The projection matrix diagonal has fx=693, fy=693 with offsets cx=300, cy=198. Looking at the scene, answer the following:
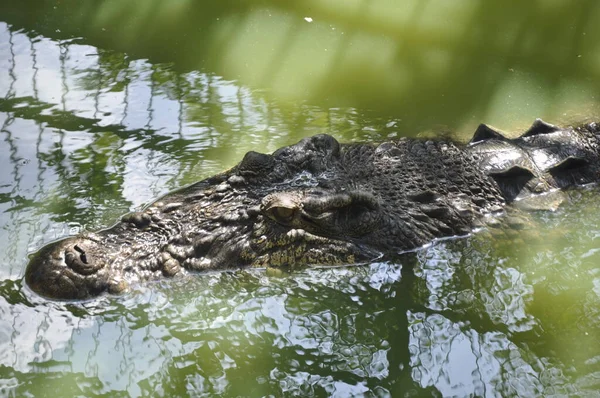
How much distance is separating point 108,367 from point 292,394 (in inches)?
46.1

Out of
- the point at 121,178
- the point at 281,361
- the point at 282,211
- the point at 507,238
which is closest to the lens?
the point at 281,361

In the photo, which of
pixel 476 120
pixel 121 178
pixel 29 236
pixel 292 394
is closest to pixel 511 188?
pixel 476 120

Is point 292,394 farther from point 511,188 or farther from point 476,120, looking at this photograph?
point 476,120

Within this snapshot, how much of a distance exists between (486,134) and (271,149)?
1997 mm

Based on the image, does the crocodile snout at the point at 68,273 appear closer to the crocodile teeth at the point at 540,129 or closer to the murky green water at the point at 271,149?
the murky green water at the point at 271,149

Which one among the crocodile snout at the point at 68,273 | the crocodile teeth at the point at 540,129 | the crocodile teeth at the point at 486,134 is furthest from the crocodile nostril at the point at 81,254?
the crocodile teeth at the point at 540,129

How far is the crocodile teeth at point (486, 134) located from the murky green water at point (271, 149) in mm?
517

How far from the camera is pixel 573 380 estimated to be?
167 inches

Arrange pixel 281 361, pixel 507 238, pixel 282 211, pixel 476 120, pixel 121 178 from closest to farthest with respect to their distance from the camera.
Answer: pixel 281 361
pixel 282 211
pixel 507 238
pixel 121 178
pixel 476 120

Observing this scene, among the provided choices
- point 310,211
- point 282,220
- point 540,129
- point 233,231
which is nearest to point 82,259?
point 233,231

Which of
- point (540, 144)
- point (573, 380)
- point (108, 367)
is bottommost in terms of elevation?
point (108, 367)

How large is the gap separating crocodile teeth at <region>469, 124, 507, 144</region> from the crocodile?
0.15 meters

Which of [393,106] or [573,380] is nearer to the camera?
[573,380]

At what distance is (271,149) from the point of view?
659 centimetres
